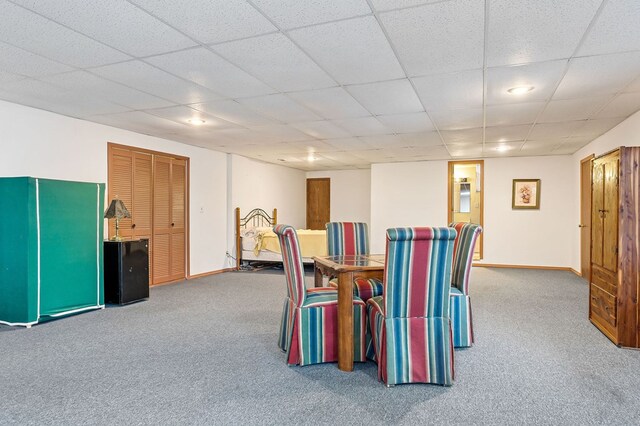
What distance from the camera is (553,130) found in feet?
18.5

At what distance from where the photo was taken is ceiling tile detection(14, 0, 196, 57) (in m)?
2.26

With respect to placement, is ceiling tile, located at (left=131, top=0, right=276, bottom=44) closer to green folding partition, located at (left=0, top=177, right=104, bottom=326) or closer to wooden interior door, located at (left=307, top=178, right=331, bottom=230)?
green folding partition, located at (left=0, top=177, right=104, bottom=326)

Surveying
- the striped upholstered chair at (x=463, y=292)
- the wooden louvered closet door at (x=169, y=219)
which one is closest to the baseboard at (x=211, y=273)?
the wooden louvered closet door at (x=169, y=219)

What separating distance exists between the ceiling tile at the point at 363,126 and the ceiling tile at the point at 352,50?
151 cm

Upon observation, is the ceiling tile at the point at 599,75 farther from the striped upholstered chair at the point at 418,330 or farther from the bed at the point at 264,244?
the bed at the point at 264,244

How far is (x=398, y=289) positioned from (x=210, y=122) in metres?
3.60

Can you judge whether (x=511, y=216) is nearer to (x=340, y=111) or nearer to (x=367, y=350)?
(x=340, y=111)

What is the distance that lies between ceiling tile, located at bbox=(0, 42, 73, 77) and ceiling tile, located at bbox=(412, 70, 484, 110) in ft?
9.76

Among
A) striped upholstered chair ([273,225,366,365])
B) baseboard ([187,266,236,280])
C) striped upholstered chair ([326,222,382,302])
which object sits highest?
striped upholstered chair ([326,222,382,302])

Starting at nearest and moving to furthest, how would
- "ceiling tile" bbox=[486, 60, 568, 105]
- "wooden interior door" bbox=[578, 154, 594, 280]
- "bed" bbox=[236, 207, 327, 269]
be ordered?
1. "ceiling tile" bbox=[486, 60, 568, 105]
2. "wooden interior door" bbox=[578, 154, 594, 280]
3. "bed" bbox=[236, 207, 327, 269]

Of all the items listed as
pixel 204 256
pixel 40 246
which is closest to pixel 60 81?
pixel 40 246

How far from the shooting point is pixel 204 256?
7.31 m

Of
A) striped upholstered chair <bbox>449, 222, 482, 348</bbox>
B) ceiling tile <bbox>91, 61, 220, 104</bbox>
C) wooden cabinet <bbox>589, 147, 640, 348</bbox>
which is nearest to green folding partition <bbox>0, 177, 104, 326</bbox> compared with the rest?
ceiling tile <bbox>91, 61, 220, 104</bbox>

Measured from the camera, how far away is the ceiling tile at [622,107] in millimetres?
3957
